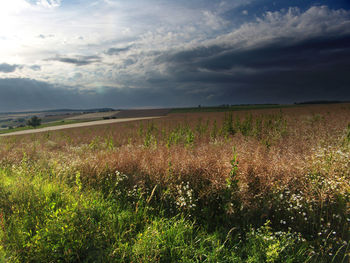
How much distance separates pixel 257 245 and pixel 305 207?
4.53 ft

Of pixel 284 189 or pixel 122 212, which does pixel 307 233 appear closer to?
pixel 284 189

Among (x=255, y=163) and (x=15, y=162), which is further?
(x=15, y=162)

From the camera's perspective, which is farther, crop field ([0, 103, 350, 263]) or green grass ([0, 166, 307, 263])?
crop field ([0, 103, 350, 263])

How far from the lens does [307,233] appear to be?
4.20 meters

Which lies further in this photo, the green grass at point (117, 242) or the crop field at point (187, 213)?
the crop field at point (187, 213)

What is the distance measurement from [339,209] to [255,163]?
73.6 inches

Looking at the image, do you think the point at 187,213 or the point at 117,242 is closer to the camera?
the point at 117,242

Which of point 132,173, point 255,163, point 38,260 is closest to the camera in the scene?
point 38,260

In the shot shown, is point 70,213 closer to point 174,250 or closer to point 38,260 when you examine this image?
point 38,260

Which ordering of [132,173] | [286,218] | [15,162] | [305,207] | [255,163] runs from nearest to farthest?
[305,207]
[286,218]
[255,163]
[132,173]
[15,162]

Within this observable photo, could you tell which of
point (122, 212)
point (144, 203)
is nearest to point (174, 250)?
point (122, 212)

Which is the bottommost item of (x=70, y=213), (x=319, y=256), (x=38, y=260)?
(x=319, y=256)

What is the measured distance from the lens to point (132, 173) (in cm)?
615

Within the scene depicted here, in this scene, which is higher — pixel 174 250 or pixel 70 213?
pixel 70 213
